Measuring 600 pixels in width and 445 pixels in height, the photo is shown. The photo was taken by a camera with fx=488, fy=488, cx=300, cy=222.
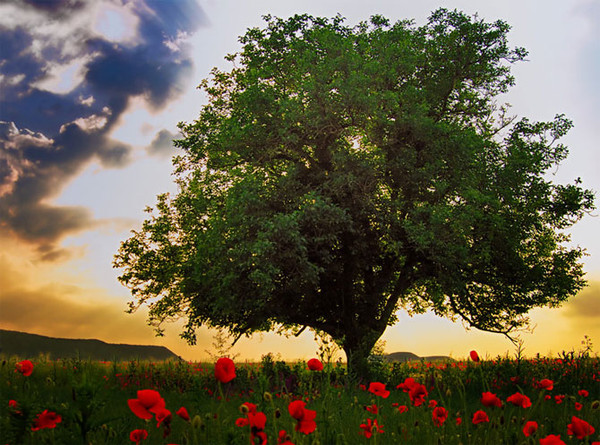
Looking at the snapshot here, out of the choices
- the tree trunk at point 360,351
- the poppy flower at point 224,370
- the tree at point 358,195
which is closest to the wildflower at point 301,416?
the poppy flower at point 224,370

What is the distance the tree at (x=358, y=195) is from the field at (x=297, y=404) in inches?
137

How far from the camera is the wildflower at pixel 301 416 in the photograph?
2.84m

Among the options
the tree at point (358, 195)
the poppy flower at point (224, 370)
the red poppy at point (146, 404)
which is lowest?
the red poppy at point (146, 404)

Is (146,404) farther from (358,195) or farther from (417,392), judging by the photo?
(358,195)

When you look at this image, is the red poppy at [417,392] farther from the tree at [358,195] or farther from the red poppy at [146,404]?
the tree at [358,195]

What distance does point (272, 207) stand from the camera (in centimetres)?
1580

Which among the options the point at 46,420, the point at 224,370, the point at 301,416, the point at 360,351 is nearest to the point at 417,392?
the point at 301,416

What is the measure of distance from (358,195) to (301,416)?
13.3m

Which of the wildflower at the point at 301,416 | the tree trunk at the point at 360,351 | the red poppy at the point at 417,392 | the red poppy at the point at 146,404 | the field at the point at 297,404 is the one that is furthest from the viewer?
the tree trunk at the point at 360,351

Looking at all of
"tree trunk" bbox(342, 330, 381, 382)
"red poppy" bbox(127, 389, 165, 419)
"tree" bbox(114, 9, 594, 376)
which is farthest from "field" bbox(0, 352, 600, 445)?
"tree" bbox(114, 9, 594, 376)

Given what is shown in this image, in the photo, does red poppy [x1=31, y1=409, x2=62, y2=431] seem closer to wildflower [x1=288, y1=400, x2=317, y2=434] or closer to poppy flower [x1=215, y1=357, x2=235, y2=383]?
poppy flower [x1=215, y1=357, x2=235, y2=383]

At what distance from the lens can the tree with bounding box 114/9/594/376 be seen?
1515 cm

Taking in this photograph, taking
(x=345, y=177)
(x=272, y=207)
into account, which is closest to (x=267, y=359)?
(x=272, y=207)

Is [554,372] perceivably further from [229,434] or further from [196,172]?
[196,172]
